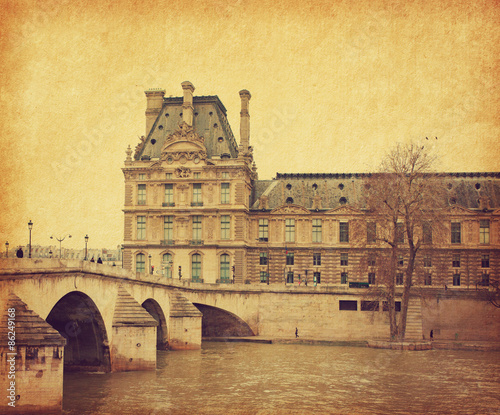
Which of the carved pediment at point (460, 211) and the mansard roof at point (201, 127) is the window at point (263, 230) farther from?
the carved pediment at point (460, 211)

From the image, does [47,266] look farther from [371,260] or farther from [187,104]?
[371,260]

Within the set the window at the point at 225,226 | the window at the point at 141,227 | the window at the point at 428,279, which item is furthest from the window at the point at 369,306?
the window at the point at 141,227

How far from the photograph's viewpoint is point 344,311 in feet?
214

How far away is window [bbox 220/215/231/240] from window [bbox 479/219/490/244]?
26.3m

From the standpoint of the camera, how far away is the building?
242 ft

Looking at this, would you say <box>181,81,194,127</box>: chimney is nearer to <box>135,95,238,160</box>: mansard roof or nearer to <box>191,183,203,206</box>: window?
<box>135,95,238,160</box>: mansard roof

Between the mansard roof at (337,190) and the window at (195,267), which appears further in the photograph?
the mansard roof at (337,190)

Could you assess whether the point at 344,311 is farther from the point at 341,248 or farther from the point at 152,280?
the point at 152,280

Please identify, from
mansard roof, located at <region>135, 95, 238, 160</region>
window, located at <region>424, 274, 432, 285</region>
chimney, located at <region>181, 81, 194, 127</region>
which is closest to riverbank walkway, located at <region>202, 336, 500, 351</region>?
window, located at <region>424, 274, 432, 285</region>

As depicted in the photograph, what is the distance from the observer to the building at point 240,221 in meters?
73.6

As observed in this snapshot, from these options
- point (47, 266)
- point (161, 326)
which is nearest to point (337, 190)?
point (161, 326)

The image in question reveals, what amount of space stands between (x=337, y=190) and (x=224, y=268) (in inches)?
603

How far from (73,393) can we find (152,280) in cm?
1655

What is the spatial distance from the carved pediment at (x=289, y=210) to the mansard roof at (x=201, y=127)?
297 inches
